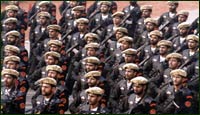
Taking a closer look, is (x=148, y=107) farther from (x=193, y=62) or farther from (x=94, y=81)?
(x=193, y=62)

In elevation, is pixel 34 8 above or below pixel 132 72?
above

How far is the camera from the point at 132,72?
12609 mm

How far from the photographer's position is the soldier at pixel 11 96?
1205 centimetres

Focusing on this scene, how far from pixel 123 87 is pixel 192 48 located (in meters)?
2.17

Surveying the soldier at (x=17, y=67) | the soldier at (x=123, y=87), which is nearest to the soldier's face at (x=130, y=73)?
the soldier at (x=123, y=87)

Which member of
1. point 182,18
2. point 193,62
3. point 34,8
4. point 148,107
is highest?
point 34,8

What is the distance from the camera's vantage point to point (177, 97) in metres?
11.9

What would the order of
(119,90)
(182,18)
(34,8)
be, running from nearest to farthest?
(119,90), (182,18), (34,8)

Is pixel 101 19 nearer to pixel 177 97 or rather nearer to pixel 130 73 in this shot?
pixel 130 73

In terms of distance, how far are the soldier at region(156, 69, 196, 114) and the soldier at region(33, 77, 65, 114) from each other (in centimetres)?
191

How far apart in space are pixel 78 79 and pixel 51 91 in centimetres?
162

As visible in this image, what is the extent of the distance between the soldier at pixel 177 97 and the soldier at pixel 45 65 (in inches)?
95.0

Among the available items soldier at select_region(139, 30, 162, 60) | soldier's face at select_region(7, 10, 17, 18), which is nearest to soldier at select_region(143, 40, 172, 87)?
soldier at select_region(139, 30, 162, 60)

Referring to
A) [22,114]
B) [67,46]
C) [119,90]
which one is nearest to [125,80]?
[119,90]
